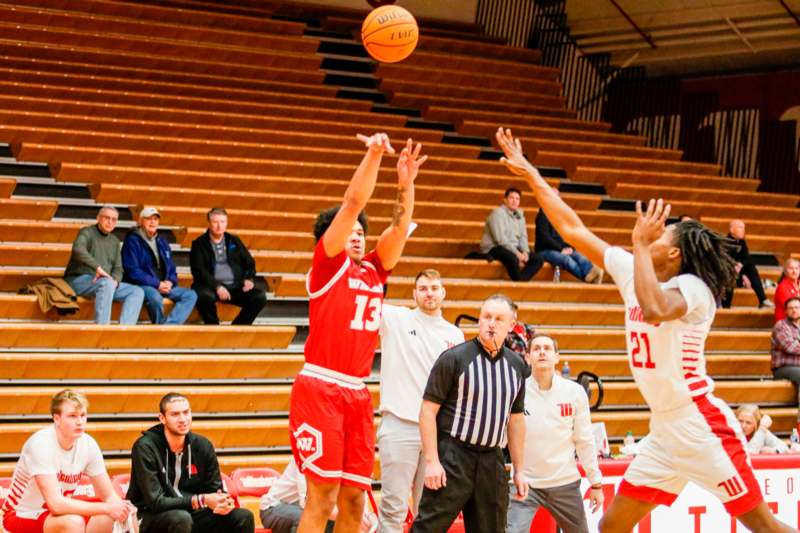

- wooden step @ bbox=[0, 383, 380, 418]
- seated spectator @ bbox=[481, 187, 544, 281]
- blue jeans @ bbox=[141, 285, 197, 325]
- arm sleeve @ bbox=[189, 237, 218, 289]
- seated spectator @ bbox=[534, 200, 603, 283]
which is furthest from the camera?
seated spectator @ bbox=[534, 200, 603, 283]

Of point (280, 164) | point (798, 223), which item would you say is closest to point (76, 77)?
point (280, 164)

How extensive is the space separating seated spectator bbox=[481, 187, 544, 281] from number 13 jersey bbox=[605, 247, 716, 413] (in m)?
7.29

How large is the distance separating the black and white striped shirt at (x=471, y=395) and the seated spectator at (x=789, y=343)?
6309 mm

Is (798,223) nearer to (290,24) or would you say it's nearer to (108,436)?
(290,24)

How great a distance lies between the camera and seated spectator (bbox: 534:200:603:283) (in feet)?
43.0

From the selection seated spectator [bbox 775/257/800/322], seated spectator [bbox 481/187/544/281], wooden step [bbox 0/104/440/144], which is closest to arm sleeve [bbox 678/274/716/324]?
seated spectator [bbox 481/187/544/281]

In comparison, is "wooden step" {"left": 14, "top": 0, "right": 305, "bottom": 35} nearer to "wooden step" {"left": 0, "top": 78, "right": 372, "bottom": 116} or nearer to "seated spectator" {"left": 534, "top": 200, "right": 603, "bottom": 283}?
"wooden step" {"left": 0, "top": 78, "right": 372, "bottom": 116}

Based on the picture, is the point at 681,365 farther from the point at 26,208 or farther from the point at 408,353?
the point at 26,208

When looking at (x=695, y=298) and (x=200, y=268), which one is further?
→ (x=200, y=268)

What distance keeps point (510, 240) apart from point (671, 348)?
754 centimetres

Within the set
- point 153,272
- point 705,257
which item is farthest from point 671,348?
point 153,272

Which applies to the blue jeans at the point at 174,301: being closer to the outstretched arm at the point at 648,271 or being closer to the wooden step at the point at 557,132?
the outstretched arm at the point at 648,271

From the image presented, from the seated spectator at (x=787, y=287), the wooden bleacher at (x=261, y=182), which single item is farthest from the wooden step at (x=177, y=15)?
the seated spectator at (x=787, y=287)

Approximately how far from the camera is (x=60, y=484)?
729cm
